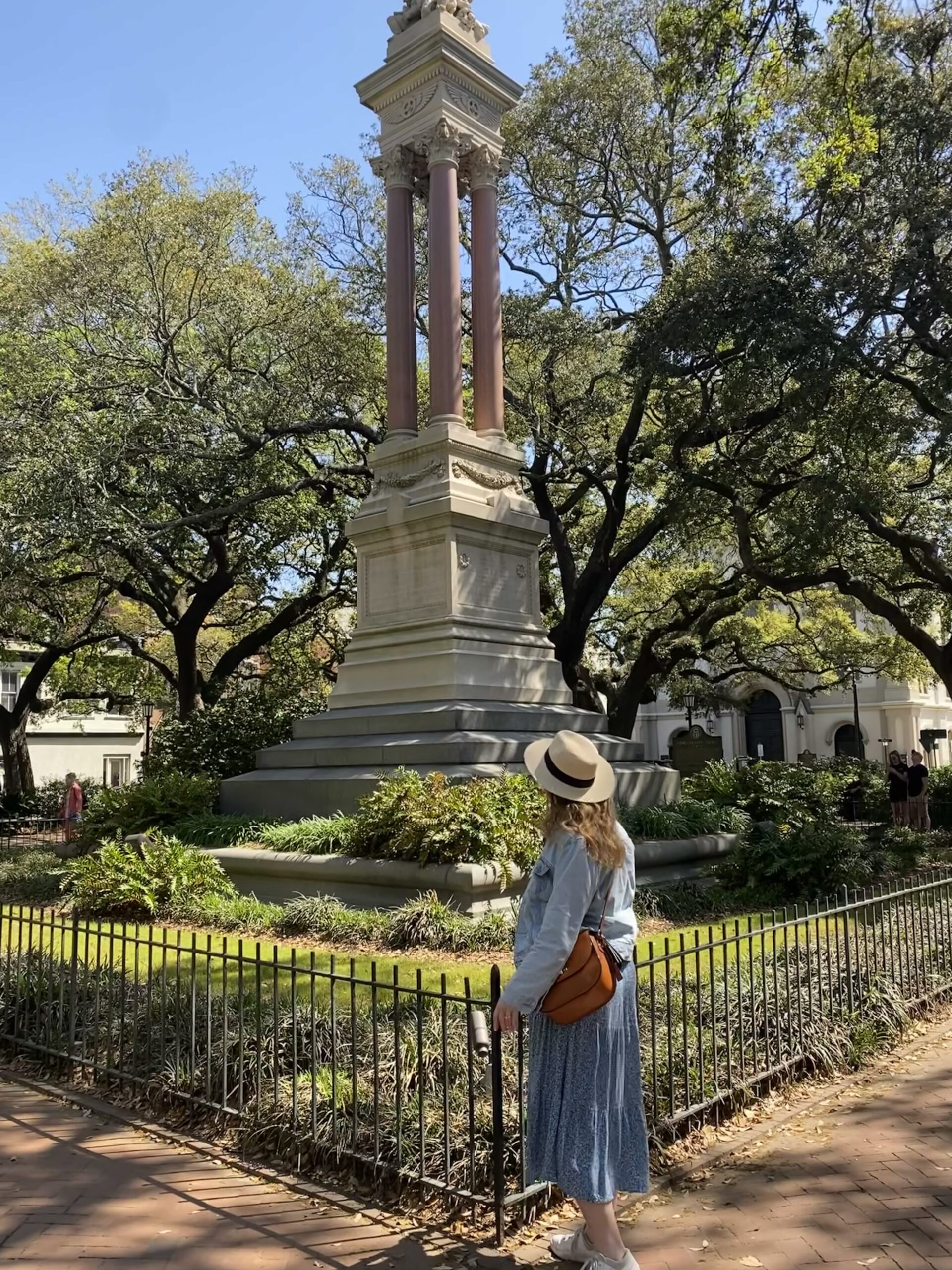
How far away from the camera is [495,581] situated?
13883mm

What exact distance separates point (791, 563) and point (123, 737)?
39.8m

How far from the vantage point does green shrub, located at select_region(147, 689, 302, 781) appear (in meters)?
16.0

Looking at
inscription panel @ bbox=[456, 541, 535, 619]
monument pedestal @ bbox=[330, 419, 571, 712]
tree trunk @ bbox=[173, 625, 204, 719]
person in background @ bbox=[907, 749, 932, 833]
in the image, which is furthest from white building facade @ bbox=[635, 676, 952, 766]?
monument pedestal @ bbox=[330, 419, 571, 712]

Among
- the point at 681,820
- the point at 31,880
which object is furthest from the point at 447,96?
the point at 31,880

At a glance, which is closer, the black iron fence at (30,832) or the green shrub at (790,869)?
the green shrub at (790,869)

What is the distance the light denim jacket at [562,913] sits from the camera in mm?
3455

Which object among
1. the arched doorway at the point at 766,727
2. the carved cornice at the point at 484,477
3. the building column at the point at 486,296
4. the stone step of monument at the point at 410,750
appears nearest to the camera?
the stone step of monument at the point at 410,750

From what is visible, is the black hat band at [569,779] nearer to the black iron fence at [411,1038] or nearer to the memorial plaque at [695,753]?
the black iron fence at [411,1038]

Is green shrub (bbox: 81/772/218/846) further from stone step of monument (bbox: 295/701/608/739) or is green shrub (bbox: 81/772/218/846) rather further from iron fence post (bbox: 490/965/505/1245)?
iron fence post (bbox: 490/965/505/1245)

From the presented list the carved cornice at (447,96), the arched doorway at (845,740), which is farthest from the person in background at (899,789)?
the arched doorway at (845,740)

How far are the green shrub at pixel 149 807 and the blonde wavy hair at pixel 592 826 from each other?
9.85 metres

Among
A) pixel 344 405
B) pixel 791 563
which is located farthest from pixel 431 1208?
pixel 344 405

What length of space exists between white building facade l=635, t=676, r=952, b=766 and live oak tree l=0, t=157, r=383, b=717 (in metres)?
36.4

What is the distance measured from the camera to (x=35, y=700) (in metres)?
30.8
